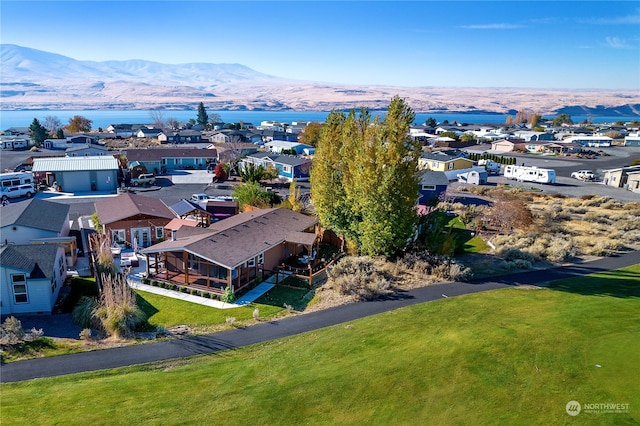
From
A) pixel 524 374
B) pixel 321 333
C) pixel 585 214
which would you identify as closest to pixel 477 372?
pixel 524 374

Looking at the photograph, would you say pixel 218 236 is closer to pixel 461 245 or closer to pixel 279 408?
pixel 279 408

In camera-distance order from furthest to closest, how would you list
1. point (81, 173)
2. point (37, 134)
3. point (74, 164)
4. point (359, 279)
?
point (37, 134), point (74, 164), point (81, 173), point (359, 279)

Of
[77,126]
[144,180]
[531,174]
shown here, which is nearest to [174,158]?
[144,180]

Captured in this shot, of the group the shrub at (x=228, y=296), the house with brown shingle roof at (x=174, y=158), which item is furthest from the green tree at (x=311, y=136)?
the shrub at (x=228, y=296)

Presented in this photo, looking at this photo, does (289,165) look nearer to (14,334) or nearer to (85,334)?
(85,334)

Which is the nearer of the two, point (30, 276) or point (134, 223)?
point (30, 276)
